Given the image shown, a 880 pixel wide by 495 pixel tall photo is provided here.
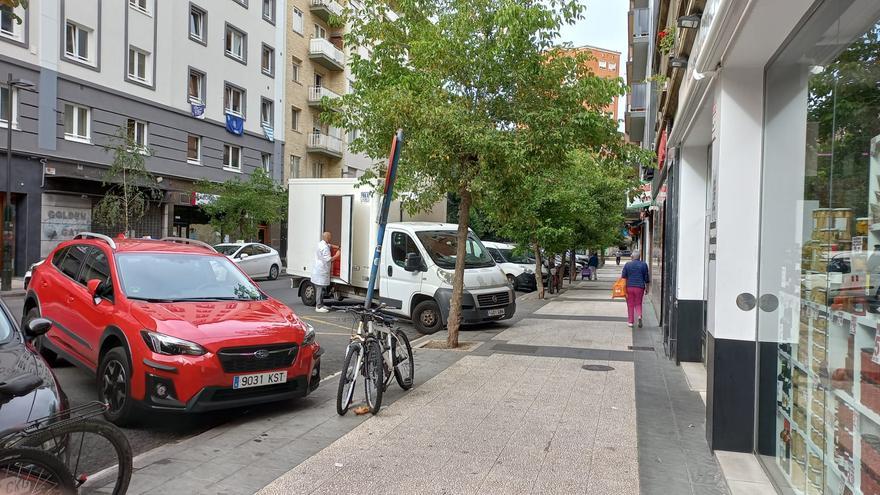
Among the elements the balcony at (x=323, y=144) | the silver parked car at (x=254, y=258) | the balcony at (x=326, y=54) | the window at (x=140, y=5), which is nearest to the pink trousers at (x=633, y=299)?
the silver parked car at (x=254, y=258)

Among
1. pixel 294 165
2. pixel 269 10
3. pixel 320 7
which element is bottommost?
pixel 294 165

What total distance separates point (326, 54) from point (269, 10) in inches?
194

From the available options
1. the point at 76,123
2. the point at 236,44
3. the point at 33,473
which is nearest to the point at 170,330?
the point at 33,473

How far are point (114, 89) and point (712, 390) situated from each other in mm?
25080

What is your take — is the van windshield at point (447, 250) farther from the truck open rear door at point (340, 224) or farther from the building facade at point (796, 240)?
the building facade at point (796, 240)

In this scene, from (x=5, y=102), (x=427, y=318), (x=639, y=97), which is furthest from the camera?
(x=639, y=97)

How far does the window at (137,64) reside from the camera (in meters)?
25.2

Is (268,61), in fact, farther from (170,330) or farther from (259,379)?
(259,379)

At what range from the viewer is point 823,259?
3725 millimetres

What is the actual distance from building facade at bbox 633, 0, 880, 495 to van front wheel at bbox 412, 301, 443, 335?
7.58 meters

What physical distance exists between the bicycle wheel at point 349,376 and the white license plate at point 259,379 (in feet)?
1.83

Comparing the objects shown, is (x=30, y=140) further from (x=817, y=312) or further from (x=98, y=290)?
(x=817, y=312)

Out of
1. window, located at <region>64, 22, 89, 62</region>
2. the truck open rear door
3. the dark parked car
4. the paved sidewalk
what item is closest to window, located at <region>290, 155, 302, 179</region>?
window, located at <region>64, 22, 89, 62</region>

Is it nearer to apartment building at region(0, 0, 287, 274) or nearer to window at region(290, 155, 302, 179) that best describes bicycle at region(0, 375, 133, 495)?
apartment building at region(0, 0, 287, 274)
